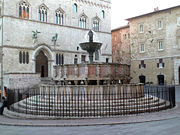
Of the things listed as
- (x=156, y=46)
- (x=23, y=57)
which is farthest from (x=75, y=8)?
(x=156, y=46)

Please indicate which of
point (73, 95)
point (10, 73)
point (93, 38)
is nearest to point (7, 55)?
point (10, 73)

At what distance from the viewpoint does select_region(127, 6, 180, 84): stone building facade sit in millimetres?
31625

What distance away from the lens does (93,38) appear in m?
14.2

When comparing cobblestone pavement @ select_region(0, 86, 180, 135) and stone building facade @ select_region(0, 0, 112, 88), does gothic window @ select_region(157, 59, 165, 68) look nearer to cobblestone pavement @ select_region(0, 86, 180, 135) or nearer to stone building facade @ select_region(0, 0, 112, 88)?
stone building facade @ select_region(0, 0, 112, 88)

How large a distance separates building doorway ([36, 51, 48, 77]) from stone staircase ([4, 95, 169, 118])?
58.7ft

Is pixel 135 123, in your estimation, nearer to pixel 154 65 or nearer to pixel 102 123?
pixel 102 123

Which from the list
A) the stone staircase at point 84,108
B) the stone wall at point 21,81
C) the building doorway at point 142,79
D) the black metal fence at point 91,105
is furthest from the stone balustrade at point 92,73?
the building doorway at point 142,79

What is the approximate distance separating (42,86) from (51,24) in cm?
1935

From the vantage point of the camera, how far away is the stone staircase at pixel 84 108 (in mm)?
10188

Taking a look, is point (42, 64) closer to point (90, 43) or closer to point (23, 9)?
point (23, 9)

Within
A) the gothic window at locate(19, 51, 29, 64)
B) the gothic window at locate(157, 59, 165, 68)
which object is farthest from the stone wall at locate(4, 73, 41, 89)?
the gothic window at locate(157, 59, 165, 68)

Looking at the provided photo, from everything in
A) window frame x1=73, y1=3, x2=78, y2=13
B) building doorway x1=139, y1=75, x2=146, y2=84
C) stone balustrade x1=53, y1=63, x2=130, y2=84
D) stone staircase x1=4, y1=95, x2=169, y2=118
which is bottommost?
stone staircase x1=4, y1=95, x2=169, y2=118

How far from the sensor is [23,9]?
1098 inches

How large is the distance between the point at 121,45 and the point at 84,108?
32.7 metres
